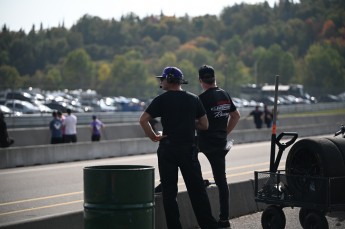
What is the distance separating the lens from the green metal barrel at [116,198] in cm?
889

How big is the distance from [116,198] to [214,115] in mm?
3267

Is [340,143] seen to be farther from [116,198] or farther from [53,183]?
[53,183]

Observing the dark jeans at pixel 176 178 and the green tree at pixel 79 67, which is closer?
the dark jeans at pixel 176 178

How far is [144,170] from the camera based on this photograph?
9070 mm

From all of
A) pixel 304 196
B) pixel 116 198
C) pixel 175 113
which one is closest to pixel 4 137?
pixel 304 196

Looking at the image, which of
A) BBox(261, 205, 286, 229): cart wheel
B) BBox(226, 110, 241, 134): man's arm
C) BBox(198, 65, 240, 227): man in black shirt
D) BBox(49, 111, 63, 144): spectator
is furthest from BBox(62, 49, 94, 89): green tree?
BBox(198, 65, 240, 227): man in black shirt

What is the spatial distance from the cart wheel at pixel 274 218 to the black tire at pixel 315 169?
0.49m

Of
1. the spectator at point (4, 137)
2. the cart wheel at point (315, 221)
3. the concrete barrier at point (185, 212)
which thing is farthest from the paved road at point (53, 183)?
the cart wheel at point (315, 221)

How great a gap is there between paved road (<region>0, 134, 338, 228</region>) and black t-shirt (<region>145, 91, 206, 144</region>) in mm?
1822

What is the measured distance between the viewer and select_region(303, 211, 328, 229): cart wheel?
11.4 metres

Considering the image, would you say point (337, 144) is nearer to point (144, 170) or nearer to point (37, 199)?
point (144, 170)

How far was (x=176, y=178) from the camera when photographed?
1081 centimetres

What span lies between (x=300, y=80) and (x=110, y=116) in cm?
7486

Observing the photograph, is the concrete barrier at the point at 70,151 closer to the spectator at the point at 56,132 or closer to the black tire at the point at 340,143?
the spectator at the point at 56,132
